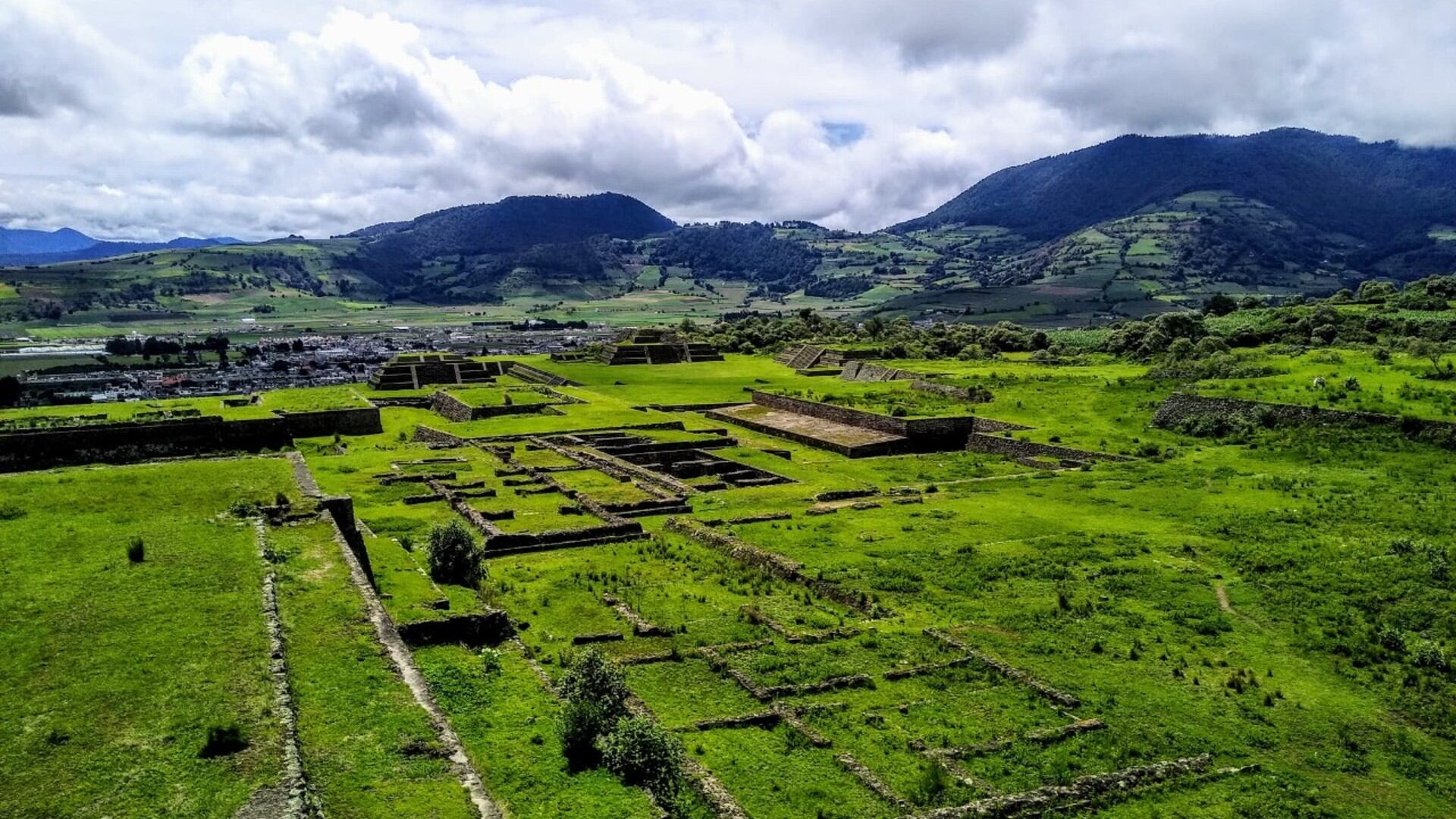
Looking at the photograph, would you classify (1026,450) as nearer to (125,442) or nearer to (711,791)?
(711,791)

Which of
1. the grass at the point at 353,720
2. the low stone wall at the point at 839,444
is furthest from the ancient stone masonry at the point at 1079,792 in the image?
the low stone wall at the point at 839,444

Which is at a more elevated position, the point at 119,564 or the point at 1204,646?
the point at 119,564

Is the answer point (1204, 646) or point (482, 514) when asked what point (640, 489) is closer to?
point (482, 514)

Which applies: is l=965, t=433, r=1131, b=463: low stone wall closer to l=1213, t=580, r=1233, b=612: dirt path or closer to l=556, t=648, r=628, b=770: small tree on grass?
l=1213, t=580, r=1233, b=612: dirt path

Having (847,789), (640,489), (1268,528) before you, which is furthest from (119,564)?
(1268,528)

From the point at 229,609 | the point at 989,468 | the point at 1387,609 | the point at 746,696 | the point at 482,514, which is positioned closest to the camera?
the point at 229,609

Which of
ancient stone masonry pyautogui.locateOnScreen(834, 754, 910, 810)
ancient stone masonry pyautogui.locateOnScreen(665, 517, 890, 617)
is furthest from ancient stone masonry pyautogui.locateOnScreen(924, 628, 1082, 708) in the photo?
ancient stone masonry pyautogui.locateOnScreen(834, 754, 910, 810)
